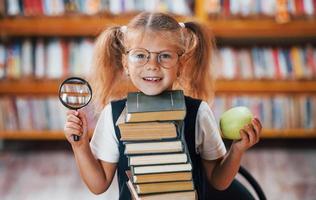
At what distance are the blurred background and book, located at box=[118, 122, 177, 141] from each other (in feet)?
6.80

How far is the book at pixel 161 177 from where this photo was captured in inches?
47.9

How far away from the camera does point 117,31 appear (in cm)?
142

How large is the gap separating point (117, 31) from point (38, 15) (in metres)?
2.10

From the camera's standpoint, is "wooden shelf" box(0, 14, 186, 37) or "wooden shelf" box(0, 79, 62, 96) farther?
"wooden shelf" box(0, 79, 62, 96)

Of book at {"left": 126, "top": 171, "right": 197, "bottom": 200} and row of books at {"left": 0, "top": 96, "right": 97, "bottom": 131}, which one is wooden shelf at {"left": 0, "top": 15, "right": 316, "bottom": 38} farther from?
book at {"left": 126, "top": 171, "right": 197, "bottom": 200}

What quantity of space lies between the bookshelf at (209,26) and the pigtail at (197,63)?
1.82 metres

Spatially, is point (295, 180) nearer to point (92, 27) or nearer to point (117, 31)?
point (92, 27)

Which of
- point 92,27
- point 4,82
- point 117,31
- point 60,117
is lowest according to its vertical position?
point 60,117

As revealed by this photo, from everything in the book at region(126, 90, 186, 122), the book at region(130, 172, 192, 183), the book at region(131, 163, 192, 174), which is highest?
the book at region(126, 90, 186, 122)

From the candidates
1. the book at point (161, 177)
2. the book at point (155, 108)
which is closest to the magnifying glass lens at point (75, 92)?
the book at point (155, 108)

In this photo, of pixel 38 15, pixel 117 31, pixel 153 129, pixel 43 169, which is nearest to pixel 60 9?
pixel 38 15

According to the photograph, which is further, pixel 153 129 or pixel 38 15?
pixel 38 15

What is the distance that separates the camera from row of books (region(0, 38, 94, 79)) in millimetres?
3494

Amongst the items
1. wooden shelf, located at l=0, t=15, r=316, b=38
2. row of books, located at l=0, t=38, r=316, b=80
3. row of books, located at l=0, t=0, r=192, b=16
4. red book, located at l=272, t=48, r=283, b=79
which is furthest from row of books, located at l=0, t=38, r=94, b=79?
red book, located at l=272, t=48, r=283, b=79
